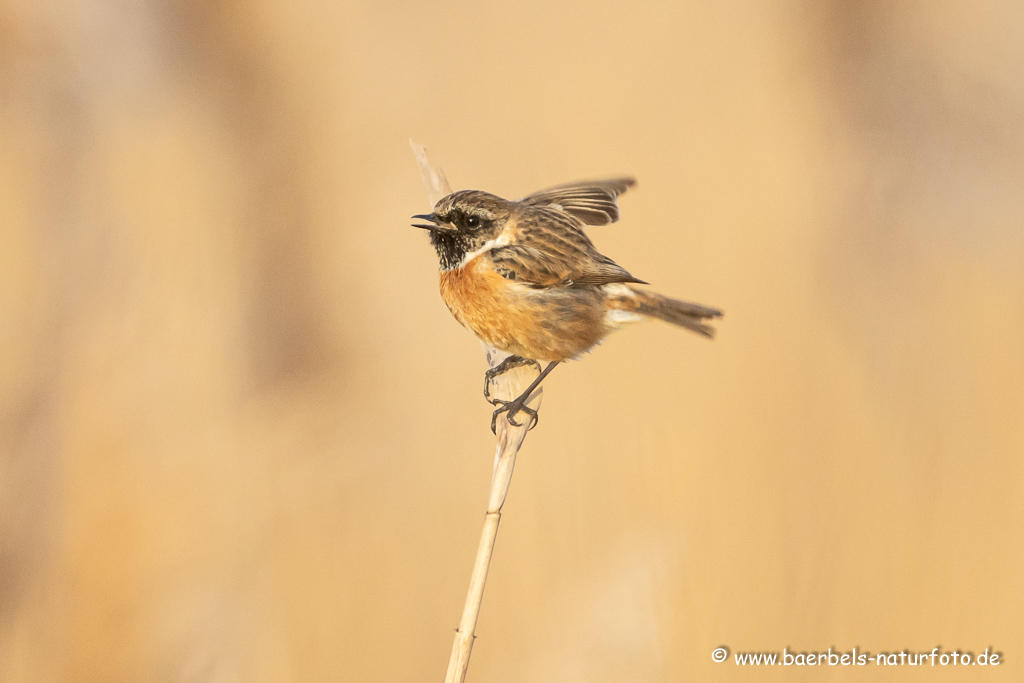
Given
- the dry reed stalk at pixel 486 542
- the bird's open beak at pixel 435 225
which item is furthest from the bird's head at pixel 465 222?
the dry reed stalk at pixel 486 542

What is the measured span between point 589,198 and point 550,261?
0.93 ft

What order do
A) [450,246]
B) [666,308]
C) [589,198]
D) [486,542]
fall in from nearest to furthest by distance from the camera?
[486,542], [666,308], [450,246], [589,198]

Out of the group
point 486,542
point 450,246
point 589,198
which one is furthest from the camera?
point 589,198

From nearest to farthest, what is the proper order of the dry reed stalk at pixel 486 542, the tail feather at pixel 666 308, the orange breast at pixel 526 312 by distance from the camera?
1. the dry reed stalk at pixel 486 542
2. the tail feather at pixel 666 308
3. the orange breast at pixel 526 312

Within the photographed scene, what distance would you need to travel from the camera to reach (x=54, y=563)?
147 cm

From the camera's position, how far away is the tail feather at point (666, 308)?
1.11 meters

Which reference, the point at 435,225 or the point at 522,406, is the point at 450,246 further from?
the point at 522,406

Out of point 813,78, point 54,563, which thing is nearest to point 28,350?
point 54,563

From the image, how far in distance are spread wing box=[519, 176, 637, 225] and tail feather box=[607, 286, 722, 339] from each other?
0.85 ft

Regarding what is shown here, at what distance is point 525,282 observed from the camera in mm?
1236

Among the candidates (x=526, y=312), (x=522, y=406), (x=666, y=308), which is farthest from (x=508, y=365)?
(x=666, y=308)

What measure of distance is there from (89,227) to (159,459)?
48cm

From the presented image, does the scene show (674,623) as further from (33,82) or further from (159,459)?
(33,82)

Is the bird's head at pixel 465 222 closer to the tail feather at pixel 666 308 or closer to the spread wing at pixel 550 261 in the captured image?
the spread wing at pixel 550 261
